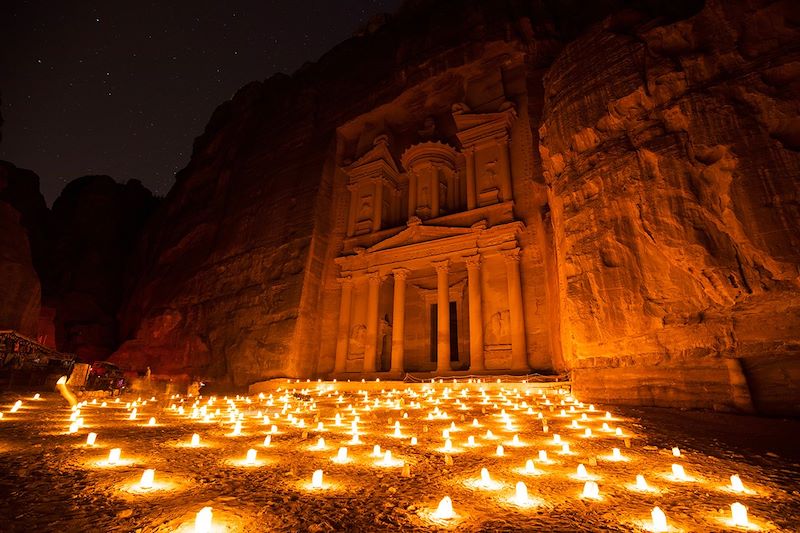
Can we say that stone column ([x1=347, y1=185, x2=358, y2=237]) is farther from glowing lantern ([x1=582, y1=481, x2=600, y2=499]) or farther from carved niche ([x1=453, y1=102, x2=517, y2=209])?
glowing lantern ([x1=582, y1=481, x2=600, y2=499])

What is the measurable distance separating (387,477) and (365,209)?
2069cm

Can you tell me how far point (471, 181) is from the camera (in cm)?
2045

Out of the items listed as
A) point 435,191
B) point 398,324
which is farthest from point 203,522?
point 435,191

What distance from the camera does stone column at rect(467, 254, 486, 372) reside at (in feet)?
53.7

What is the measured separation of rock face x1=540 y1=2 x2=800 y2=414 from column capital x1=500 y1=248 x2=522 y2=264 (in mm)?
7695

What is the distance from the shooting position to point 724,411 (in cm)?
622

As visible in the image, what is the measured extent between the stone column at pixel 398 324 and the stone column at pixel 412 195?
3.88 meters

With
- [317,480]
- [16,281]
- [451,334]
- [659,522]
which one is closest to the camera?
[659,522]

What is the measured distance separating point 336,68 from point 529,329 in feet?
76.3

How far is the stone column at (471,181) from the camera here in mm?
19922

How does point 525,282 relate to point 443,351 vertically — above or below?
above

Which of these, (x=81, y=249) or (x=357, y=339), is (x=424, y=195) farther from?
(x=81, y=249)

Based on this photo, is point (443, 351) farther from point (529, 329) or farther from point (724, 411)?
point (724, 411)

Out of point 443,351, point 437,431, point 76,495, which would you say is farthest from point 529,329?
point 76,495
